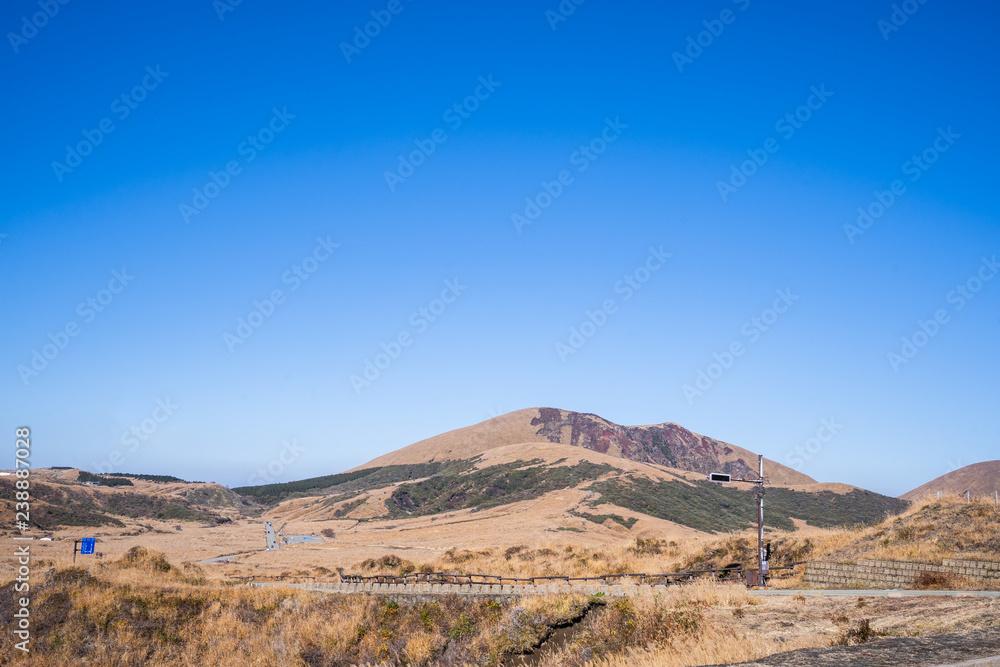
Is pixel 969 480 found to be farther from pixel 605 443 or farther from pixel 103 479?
pixel 103 479

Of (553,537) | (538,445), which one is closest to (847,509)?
(538,445)

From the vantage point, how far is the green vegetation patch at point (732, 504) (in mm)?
75188

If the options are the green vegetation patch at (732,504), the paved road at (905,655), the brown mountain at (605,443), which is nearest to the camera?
the paved road at (905,655)

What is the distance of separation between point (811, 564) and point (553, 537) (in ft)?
110

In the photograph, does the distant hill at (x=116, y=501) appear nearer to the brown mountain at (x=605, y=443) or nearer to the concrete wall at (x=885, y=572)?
the brown mountain at (x=605, y=443)

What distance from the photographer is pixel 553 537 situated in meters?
55.2

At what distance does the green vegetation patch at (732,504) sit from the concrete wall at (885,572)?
5012cm

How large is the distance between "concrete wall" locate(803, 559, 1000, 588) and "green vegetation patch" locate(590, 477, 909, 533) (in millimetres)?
50123

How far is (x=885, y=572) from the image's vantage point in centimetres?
2152

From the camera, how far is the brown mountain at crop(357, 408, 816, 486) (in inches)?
5389

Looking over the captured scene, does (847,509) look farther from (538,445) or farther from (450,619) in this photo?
(450,619)

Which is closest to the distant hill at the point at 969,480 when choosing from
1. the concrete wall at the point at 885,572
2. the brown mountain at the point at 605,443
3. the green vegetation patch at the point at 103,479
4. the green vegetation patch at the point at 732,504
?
the green vegetation patch at the point at 732,504

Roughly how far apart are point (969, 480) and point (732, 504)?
165 feet

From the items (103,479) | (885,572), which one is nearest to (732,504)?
(885,572)
